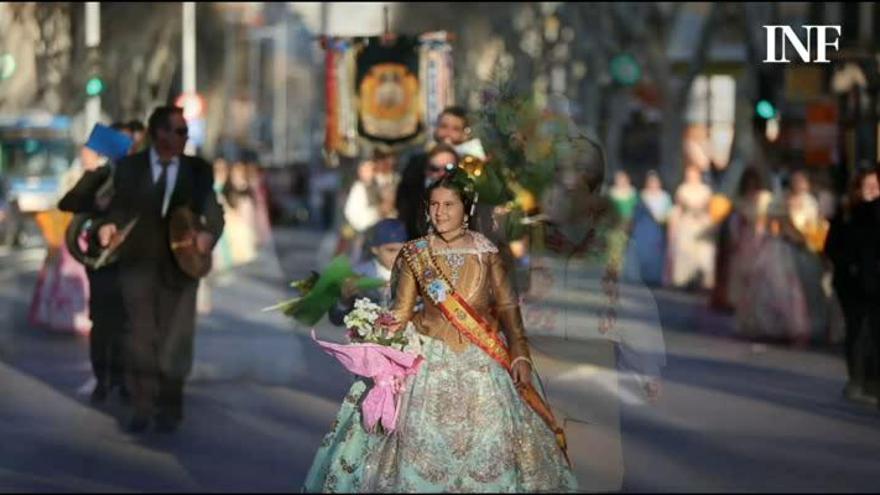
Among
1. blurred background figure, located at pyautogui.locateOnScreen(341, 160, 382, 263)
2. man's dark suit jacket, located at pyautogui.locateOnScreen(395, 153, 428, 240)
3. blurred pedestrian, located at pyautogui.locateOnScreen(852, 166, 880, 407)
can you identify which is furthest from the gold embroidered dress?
blurred background figure, located at pyautogui.locateOnScreen(341, 160, 382, 263)

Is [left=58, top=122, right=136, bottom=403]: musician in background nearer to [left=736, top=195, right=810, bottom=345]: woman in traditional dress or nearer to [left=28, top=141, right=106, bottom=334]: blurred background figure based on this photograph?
[left=28, top=141, right=106, bottom=334]: blurred background figure

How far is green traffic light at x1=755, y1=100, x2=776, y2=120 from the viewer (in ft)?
77.4

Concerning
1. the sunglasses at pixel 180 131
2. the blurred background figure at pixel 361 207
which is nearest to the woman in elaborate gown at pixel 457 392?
the sunglasses at pixel 180 131

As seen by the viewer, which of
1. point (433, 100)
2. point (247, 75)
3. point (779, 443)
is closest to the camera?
point (779, 443)

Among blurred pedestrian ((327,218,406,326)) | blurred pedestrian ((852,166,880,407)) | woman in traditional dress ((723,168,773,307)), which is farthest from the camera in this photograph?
woman in traditional dress ((723,168,773,307))

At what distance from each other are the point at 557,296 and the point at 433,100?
11.4 metres

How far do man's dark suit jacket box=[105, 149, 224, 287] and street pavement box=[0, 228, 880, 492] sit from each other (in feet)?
3.13

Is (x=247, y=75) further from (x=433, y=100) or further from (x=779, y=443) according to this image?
(x=779, y=443)

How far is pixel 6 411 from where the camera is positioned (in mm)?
14258

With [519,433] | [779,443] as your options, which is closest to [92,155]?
[779,443]

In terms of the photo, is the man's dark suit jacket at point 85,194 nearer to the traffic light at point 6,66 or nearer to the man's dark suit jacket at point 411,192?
the man's dark suit jacket at point 411,192

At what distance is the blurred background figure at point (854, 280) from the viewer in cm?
1530

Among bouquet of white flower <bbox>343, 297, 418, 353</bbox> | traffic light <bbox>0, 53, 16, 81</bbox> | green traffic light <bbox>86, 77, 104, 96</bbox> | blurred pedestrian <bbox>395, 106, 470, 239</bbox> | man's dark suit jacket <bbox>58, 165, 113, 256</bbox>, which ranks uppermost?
traffic light <bbox>0, 53, 16, 81</bbox>

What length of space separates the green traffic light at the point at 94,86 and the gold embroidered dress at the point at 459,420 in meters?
15.2
